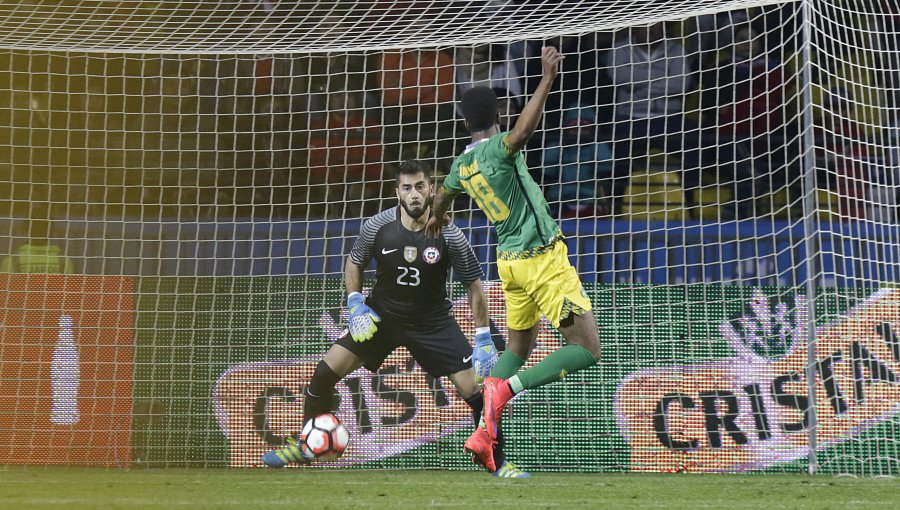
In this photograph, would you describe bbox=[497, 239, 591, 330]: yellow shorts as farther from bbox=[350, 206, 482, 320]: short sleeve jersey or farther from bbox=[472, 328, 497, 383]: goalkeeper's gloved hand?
bbox=[350, 206, 482, 320]: short sleeve jersey

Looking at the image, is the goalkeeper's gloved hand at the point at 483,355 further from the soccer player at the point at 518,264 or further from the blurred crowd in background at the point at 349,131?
the blurred crowd in background at the point at 349,131

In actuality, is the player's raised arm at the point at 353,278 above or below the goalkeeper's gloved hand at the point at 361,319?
above

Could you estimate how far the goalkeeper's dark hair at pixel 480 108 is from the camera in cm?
645

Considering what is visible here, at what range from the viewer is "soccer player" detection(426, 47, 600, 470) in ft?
20.3

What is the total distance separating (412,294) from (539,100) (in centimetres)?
225

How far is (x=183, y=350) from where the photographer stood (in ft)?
28.2

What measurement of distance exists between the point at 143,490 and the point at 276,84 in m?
4.94

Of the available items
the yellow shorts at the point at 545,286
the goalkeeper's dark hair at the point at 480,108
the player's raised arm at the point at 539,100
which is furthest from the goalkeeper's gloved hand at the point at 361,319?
the player's raised arm at the point at 539,100

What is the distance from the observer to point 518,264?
634cm

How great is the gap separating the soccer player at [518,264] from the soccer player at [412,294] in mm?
994

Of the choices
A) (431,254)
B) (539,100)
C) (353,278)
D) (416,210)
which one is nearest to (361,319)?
(353,278)

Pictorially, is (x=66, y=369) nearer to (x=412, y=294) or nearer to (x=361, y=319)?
(x=361, y=319)

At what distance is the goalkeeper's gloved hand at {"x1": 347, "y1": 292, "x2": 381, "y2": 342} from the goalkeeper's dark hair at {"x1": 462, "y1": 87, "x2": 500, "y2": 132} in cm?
175

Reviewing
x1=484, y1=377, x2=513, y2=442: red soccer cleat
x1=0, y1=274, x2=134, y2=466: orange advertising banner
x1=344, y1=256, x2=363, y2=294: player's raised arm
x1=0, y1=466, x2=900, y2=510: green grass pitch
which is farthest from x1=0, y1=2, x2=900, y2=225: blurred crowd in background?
x1=484, y1=377, x2=513, y2=442: red soccer cleat
